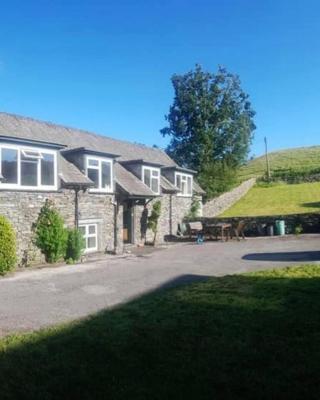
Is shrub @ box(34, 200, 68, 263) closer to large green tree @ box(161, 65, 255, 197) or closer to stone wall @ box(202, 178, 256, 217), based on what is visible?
stone wall @ box(202, 178, 256, 217)

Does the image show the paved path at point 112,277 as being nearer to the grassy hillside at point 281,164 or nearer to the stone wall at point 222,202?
the stone wall at point 222,202

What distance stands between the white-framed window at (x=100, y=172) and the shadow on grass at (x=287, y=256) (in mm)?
7918

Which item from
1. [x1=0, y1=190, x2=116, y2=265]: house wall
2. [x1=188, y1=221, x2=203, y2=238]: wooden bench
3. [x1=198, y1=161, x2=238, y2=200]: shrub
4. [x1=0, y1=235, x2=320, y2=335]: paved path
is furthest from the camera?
[x1=198, y1=161, x2=238, y2=200]: shrub

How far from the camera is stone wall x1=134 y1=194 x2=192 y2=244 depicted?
23.7 m

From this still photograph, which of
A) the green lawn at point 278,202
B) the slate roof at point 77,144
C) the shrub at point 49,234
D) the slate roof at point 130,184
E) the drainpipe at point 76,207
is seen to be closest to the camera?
the shrub at point 49,234

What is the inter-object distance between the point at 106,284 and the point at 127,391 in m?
6.94

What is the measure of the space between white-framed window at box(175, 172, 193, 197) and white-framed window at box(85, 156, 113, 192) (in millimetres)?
8615

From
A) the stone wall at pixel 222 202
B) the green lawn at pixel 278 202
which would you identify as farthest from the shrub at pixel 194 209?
the green lawn at pixel 278 202

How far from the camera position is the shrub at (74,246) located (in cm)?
1700

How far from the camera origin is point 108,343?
6211mm

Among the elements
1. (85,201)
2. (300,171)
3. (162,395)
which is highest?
(300,171)

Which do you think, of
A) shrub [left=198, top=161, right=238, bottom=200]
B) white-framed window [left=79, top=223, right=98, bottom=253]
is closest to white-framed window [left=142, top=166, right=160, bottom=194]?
white-framed window [left=79, top=223, right=98, bottom=253]

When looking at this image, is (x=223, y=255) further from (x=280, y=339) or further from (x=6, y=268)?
(x=280, y=339)

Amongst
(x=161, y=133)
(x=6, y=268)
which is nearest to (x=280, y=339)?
(x=6, y=268)
